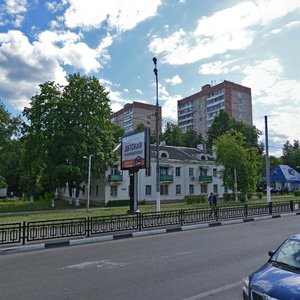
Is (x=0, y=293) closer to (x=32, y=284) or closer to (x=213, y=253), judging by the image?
(x=32, y=284)

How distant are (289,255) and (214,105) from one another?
93.6m

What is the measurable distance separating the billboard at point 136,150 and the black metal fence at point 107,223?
6.61 metres

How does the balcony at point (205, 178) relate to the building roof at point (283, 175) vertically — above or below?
below

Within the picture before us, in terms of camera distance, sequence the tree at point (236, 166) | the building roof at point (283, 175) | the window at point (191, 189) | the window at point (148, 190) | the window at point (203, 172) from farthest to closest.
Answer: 1. the building roof at point (283, 175)
2. the window at point (203, 172)
3. the window at point (191, 189)
4. the window at point (148, 190)
5. the tree at point (236, 166)

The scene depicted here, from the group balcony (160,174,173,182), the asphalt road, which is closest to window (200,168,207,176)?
balcony (160,174,173,182)

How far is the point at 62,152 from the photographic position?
120 ft

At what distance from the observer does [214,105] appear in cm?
9581

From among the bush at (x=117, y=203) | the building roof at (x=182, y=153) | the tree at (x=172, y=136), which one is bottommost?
the bush at (x=117, y=203)

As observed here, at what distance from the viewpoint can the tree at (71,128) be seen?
37031 mm

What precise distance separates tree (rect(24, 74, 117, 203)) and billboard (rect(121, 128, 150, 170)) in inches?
450

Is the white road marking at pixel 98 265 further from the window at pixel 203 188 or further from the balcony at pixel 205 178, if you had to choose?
the window at pixel 203 188

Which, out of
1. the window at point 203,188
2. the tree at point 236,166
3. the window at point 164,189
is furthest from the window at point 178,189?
the tree at point 236,166

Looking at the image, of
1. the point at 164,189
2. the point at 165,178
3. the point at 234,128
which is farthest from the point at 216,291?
the point at 234,128

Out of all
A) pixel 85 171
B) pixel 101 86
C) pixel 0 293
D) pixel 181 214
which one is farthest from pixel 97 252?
pixel 101 86
